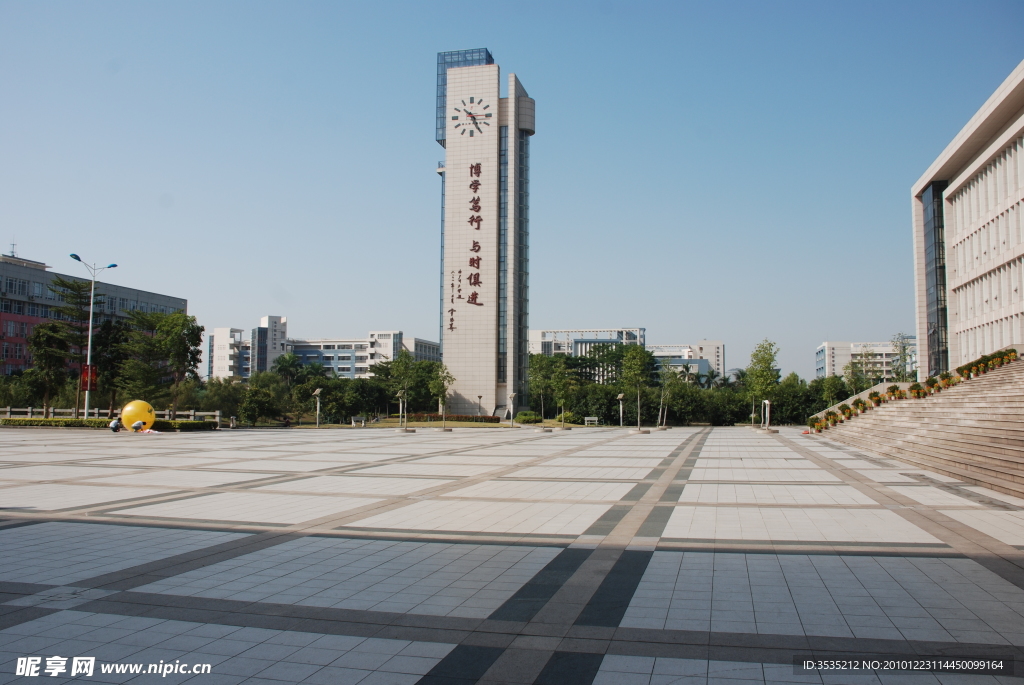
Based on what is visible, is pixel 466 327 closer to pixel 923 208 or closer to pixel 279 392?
pixel 279 392

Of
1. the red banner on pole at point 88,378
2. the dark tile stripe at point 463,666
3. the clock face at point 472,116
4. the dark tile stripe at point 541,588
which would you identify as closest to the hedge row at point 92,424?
the red banner on pole at point 88,378

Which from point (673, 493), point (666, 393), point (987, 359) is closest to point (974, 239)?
point (987, 359)

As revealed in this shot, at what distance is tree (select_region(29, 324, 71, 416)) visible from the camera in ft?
127

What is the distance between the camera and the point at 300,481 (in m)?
14.5

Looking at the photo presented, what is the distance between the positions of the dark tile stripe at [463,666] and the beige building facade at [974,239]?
36.4 meters

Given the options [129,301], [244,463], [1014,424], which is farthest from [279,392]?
[1014,424]

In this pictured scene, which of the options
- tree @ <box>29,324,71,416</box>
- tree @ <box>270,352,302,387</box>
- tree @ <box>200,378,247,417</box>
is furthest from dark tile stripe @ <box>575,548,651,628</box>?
tree @ <box>270,352,302,387</box>

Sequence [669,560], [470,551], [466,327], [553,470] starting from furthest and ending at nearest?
[466,327], [553,470], [470,551], [669,560]

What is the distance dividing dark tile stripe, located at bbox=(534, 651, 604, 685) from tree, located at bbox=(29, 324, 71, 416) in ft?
143

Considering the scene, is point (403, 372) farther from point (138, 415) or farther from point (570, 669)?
point (570, 669)

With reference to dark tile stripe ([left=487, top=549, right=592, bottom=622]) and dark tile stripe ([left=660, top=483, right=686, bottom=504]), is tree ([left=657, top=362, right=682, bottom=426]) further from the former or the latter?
dark tile stripe ([left=487, top=549, right=592, bottom=622])

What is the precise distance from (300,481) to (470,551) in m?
7.97

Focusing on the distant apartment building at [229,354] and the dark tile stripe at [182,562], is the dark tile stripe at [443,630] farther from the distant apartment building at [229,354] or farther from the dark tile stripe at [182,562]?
the distant apartment building at [229,354]

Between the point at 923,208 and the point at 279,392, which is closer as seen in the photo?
the point at 923,208
